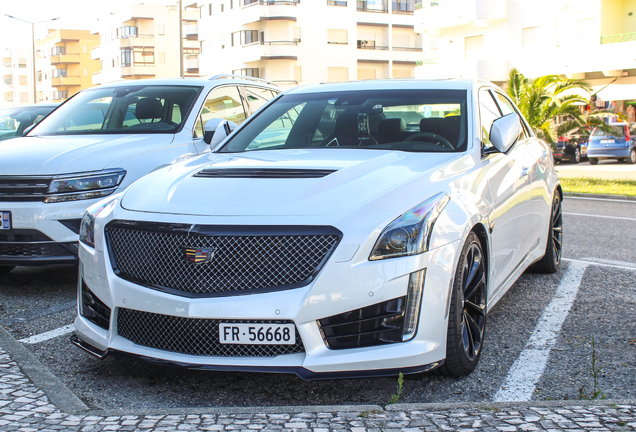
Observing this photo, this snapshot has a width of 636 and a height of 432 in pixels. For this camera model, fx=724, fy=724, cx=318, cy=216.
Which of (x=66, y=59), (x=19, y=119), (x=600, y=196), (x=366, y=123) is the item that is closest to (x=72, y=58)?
(x=66, y=59)

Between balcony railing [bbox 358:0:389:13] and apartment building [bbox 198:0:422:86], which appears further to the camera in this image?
balcony railing [bbox 358:0:389:13]

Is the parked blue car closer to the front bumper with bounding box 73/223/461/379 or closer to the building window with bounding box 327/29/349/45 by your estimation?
the front bumper with bounding box 73/223/461/379

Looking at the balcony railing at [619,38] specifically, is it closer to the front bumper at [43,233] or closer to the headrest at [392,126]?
the headrest at [392,126]

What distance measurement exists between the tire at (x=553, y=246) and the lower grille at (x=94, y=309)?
3909 millimetres

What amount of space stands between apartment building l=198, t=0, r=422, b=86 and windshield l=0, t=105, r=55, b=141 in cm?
4888

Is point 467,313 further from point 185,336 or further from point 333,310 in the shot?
point 185,336

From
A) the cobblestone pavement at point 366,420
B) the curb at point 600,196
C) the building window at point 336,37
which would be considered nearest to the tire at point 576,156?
the curb at point 600,196

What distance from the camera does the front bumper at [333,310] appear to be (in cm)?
311

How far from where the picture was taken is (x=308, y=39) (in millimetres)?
60625

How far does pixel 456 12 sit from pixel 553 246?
127ft

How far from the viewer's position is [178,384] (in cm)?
369

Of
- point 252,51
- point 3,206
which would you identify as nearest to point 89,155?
point 3,206

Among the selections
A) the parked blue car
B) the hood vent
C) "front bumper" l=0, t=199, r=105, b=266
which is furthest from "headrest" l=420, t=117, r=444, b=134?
the parked blue car

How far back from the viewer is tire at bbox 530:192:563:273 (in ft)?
20.4
